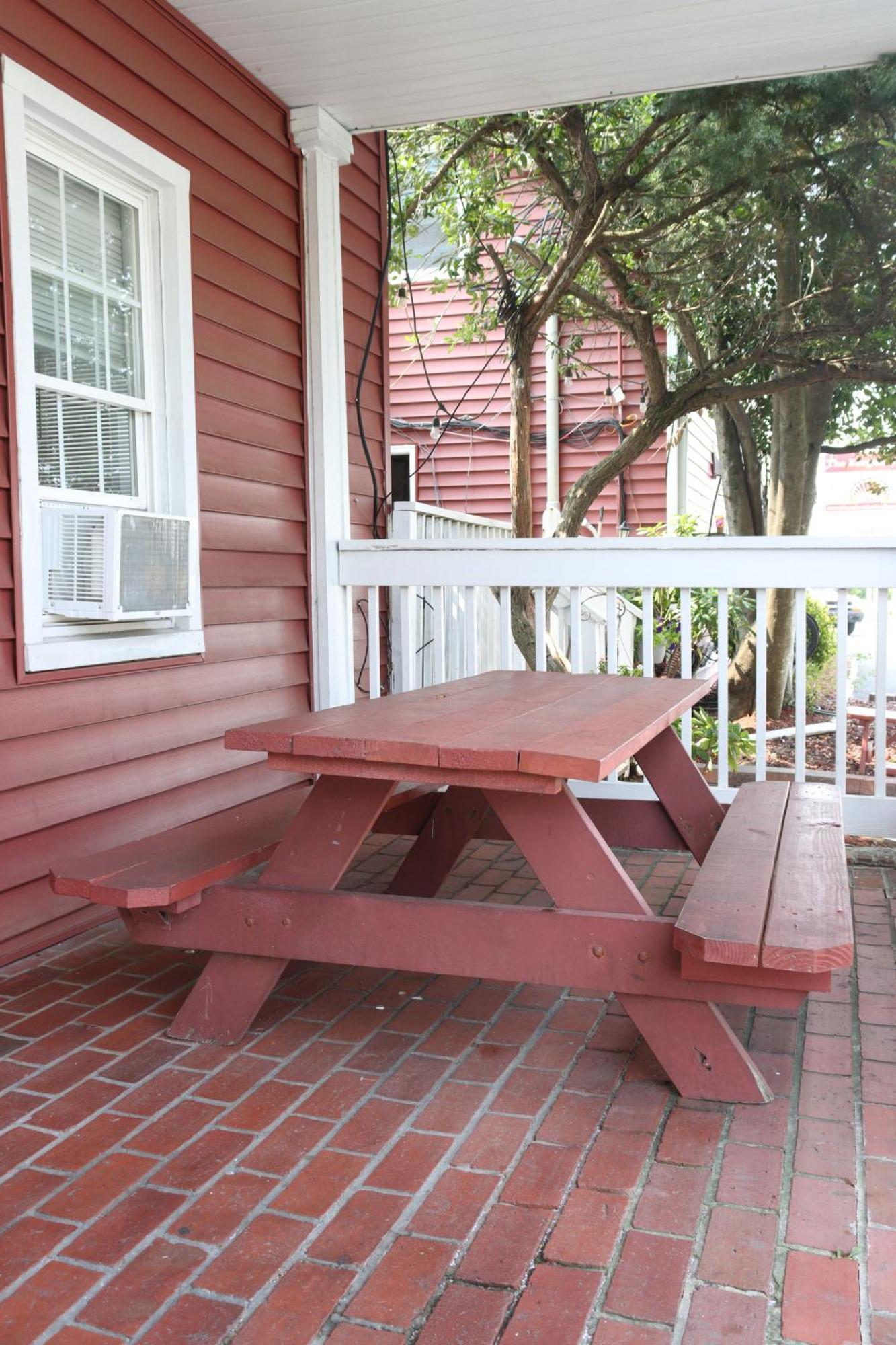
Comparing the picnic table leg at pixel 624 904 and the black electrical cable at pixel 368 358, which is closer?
the picnic table leg at pixel 624 904

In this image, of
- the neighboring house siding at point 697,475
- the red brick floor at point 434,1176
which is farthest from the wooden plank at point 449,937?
the neighboring house siding at point 697,475

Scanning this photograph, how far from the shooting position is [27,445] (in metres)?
2.83

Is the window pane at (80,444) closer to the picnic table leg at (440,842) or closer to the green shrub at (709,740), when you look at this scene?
the picnic table leg at (440,842)

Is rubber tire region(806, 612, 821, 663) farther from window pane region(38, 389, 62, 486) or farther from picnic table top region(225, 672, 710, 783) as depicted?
window pane region(38, 389, 62, 486)

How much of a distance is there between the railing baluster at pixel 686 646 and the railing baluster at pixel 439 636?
134 cm

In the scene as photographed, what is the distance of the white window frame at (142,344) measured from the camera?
2.80m

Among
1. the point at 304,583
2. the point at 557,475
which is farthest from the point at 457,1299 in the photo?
the point at 557,475

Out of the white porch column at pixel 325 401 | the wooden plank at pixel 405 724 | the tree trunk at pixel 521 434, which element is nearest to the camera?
the wooden plank at pixel 405 724

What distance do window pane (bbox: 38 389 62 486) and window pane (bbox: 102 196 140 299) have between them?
51 centimetres

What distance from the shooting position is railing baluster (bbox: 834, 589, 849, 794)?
3682mm

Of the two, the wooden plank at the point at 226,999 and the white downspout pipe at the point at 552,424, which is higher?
the white downspout pipe at the point at 552,424

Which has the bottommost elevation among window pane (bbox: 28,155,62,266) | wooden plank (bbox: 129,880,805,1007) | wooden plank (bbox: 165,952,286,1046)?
wooden plank (bbox: 165,952,286,1046)

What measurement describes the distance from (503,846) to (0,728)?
1933mm

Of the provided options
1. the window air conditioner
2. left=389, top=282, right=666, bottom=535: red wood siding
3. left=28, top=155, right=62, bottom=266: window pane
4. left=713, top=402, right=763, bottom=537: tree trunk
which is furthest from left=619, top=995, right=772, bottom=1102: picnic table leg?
left=389, top=282, right=666, bottom=535: red wood siding
